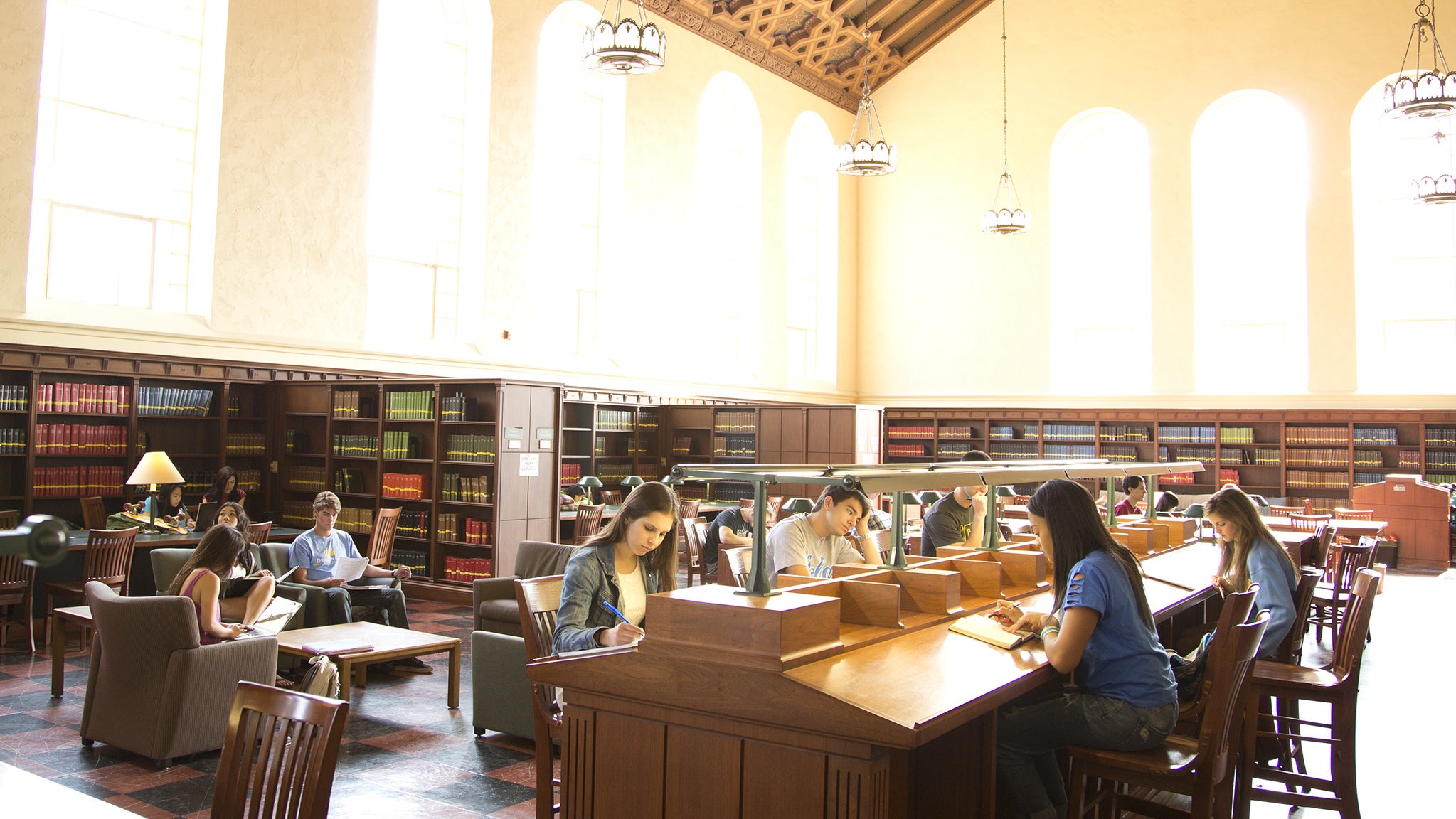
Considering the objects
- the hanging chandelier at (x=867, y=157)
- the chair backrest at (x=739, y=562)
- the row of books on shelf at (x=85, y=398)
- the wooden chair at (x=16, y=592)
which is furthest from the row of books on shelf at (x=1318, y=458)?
the wooden chair at (x=16, y=592)

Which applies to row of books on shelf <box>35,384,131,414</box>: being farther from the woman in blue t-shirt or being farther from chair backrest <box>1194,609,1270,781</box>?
chair backrest <box>1194,609,1270,781</box>

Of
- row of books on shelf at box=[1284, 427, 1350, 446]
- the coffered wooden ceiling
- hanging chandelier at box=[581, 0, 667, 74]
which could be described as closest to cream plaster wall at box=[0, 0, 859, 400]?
the coffered wooden ceiling

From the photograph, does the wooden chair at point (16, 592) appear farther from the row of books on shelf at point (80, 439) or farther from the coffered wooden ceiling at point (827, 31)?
the coffered wooden ceiling at point (827, 31)

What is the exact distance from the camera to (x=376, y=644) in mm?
4531

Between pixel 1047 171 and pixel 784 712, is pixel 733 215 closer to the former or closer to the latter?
pixel 1047 171

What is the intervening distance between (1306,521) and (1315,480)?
4851 millimetres

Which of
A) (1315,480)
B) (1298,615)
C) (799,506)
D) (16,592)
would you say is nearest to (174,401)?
(16,592)

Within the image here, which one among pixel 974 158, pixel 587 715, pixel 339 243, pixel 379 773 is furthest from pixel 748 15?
pixel 587 715

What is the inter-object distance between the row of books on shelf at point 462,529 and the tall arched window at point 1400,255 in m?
11.0

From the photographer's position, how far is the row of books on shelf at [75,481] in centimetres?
728

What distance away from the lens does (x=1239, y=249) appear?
1338 centimetres

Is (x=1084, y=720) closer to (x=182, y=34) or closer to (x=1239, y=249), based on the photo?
(x=182, y=34)

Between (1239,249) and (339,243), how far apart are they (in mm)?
11442

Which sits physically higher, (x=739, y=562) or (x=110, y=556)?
(x=739, y=562)
